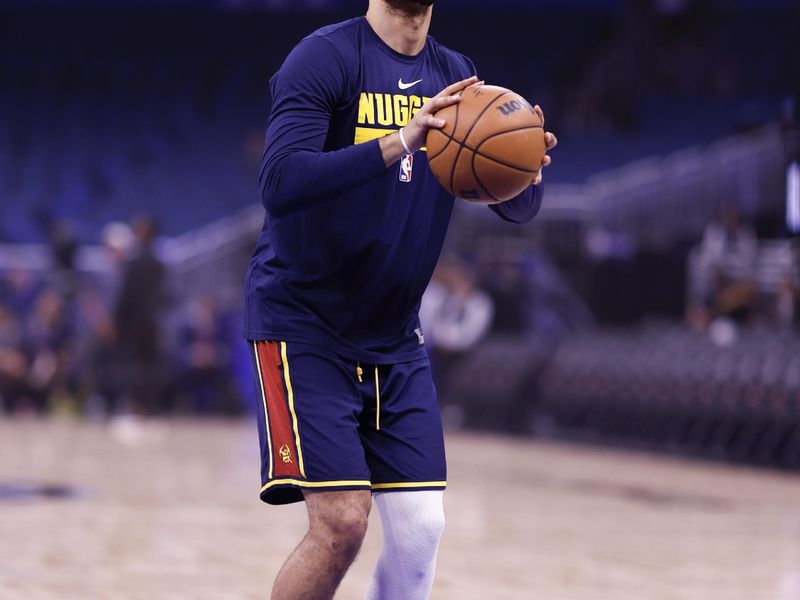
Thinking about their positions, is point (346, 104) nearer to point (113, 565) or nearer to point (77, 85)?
point (113, 565)

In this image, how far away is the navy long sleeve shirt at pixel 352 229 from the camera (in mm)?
3363

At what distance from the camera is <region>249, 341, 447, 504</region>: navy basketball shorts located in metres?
3.36

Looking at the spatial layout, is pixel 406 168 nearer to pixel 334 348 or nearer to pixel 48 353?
pixel 334 348

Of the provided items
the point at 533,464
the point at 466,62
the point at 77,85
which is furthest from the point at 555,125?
the point at 466,62

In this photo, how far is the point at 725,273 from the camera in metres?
14.5

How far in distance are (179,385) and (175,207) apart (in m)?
4.85

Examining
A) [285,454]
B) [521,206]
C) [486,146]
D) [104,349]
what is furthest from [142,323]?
[486,146]

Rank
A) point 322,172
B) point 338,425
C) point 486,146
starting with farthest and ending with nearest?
1. point 338,425
2. point 486,146
3. point 322,172

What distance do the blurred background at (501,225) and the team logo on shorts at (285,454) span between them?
12.5 feet

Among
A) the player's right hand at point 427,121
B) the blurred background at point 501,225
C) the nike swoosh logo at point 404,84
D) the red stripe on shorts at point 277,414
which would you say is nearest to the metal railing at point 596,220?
the blurred background at point 501,225

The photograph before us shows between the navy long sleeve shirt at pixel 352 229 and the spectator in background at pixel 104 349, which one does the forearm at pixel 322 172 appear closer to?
the navy long sleeve shirt at pixel 352 229

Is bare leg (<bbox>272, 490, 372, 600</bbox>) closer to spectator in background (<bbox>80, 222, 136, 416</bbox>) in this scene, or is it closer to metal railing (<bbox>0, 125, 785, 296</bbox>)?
spectator in background (<bbox>80, 222, 136, 416</bbox>)

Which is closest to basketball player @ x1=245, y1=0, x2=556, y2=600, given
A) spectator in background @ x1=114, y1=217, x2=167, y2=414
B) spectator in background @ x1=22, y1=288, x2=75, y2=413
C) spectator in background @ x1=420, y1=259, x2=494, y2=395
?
spectator in background @ x1=114, y1=217, x2=167, y2=414

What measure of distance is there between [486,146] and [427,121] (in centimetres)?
17
